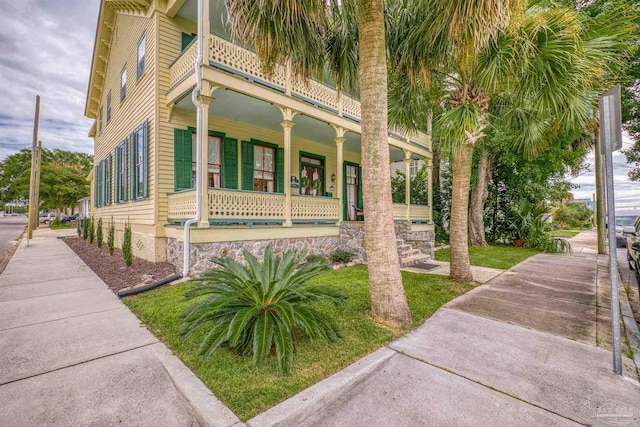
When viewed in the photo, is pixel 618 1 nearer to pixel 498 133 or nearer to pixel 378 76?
pixel 498 133

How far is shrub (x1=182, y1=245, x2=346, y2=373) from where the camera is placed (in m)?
2.73

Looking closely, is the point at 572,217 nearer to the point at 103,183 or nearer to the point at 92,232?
the point at 103,183

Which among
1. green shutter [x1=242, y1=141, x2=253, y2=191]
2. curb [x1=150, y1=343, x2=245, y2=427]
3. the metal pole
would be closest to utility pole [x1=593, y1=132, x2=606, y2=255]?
the metal pole

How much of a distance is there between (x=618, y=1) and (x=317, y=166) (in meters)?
10.3

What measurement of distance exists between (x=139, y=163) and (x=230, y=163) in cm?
258

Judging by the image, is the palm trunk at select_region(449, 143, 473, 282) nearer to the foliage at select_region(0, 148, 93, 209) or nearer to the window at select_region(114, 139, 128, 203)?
the window at select_region(114, 139, 128, 203)

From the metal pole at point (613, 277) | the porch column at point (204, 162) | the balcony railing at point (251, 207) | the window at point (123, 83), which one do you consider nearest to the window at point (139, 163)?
the balcony railing at point (251, 207)

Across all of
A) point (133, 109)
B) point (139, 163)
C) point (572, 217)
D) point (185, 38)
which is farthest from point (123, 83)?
point (572, 217)

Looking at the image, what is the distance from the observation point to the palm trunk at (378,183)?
3871 mm

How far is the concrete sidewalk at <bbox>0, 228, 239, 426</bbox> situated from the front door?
9.52m

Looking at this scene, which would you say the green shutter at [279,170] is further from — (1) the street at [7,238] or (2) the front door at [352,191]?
(1) the street at [7,238]

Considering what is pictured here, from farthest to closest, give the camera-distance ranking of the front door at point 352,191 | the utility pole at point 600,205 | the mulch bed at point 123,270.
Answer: the front door at point 352,191, the utility pole at point 600,205, the mulch bed at point 123,270

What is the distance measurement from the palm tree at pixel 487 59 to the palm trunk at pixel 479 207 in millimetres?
6629

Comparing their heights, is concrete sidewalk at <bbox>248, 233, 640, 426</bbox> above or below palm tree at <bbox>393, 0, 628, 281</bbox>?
below
